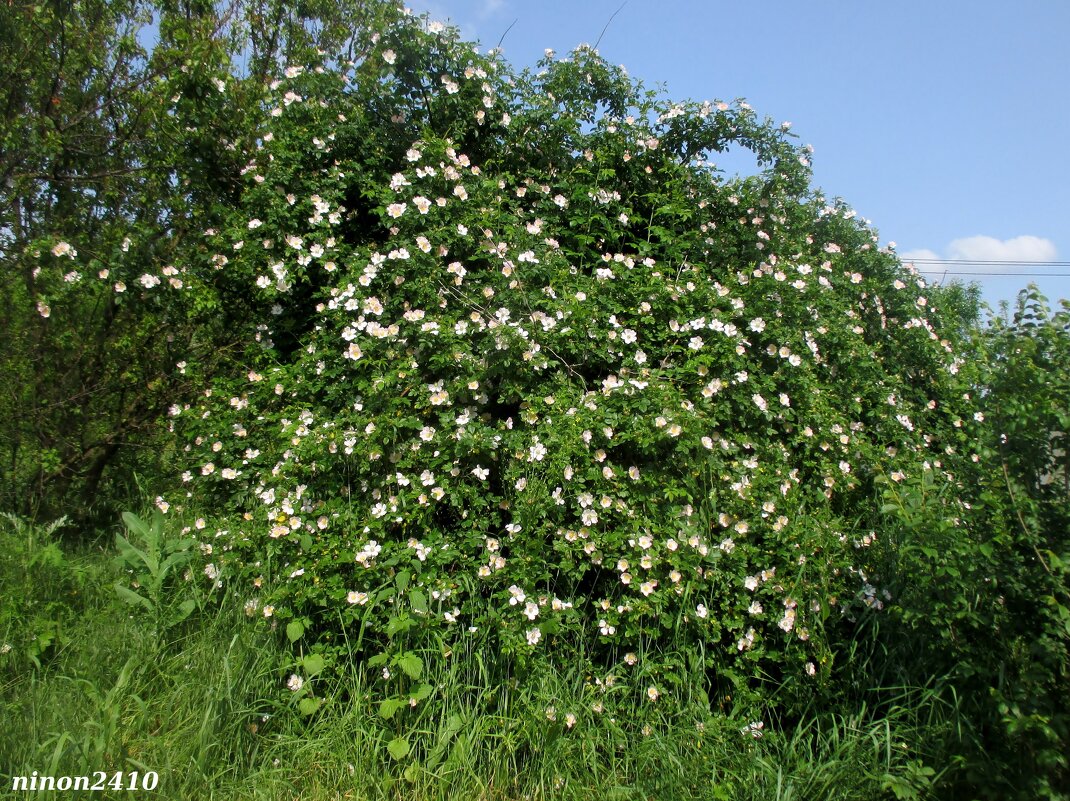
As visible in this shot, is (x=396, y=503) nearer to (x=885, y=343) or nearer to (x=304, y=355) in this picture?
(x=304, y=355)

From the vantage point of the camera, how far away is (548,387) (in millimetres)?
3297

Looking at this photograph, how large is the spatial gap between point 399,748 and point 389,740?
14 centimetres

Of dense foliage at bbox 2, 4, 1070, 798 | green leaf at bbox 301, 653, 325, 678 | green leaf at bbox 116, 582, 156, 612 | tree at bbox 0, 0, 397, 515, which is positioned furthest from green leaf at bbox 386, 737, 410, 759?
tree at bbox 0, 0, 397, 515

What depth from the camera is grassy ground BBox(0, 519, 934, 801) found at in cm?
247

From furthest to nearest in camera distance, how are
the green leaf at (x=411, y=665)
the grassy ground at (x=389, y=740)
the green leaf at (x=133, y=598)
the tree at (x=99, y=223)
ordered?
the tree at (x=99, y=223), the green leaf at (x=133, y=598), the green leaf at (x=411, y=665), the grassy ground at (x=389, y=740)

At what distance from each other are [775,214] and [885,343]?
111 centimetres

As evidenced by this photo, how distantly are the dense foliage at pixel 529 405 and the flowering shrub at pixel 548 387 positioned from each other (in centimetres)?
2

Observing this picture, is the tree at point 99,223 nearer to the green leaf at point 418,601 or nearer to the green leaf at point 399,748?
the green leaf at point 418,601

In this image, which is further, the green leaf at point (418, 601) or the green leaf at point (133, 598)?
the green leaf at point (133, 598)

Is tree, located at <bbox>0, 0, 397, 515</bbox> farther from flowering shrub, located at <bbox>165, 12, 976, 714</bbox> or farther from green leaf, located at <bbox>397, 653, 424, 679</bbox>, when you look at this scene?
green leaf, located at <bbox>397, 653, 424, 679</bbox>

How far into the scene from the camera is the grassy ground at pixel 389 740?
2467mm

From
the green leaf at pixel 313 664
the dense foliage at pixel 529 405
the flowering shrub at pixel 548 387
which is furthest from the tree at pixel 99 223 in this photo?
the green leaf at pixel 313 664

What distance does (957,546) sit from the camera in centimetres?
232

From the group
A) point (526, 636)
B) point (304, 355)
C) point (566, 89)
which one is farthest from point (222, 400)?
point (566, 89)
